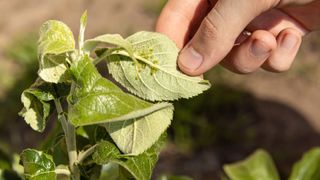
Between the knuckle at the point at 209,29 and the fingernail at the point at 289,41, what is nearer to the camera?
the knuckle at the point at 209,29

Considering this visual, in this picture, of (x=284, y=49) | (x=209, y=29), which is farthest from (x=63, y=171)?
(x=284, y=49)

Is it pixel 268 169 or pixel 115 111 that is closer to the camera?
pixel 115 111

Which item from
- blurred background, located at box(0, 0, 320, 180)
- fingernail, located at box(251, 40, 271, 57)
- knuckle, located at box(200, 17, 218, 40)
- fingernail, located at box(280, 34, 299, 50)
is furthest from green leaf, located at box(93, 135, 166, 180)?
blurred background, located at box(0, 0, 320, 180)

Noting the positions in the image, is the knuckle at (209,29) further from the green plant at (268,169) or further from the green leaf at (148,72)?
the green plant at (268,169)

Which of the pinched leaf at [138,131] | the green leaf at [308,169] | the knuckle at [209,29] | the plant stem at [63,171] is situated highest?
the knuckle at [209,29]

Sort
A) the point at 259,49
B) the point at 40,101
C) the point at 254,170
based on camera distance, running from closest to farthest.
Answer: the point at 40,101 < the point at 259,49 < the point at 254,170

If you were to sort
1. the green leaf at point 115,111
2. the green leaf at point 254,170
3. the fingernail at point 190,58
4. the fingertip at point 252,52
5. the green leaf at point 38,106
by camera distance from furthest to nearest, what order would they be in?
1. the green leaf at point 254,170
2. the fingertip at point 252,52
3. the fingernail at point 190,58
4. the green leaf at point 38,106
5. the green leaf at point 115,111

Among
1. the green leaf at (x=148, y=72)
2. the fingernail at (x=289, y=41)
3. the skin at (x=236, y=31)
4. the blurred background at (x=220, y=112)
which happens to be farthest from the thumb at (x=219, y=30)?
the blurred background at (x=220, y=112)

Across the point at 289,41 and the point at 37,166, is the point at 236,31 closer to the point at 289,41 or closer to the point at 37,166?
the point at 289,41

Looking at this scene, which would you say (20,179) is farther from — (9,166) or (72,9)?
(72,9)
